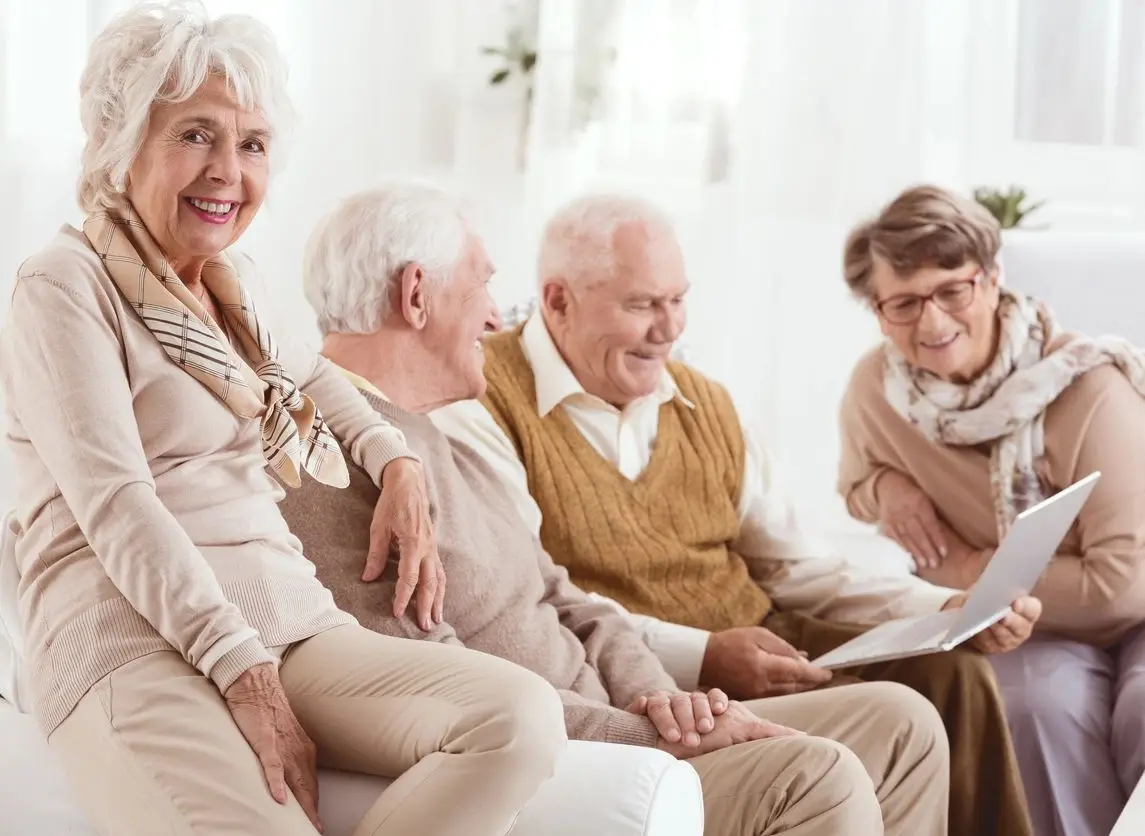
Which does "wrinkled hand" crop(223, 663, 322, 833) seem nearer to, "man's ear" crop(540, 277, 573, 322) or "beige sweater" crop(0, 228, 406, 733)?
"beige sweater" crop(0, 228, 406, 733)

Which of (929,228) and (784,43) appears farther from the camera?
(784,43)

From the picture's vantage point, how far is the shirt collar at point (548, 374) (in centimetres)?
224

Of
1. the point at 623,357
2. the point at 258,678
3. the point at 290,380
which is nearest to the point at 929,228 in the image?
the point at 623,357

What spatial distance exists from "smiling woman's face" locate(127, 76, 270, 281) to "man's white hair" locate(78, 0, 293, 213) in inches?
0.6

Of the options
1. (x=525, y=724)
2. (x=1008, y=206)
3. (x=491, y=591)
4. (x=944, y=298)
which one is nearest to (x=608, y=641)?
(x=491, y=591)

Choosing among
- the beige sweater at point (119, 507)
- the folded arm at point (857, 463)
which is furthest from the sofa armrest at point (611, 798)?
the folded arm at point (857, 463)

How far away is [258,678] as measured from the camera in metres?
1.43

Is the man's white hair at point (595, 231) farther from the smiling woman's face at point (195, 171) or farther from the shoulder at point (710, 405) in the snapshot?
the smiling woman's face at point (195, 171)

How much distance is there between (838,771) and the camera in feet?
5.48

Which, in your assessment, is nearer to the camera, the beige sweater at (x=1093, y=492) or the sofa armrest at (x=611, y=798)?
the sofa armrest at (x=611, y=798)

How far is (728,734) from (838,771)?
0.51 feet

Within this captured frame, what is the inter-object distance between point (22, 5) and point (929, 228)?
6.40ft

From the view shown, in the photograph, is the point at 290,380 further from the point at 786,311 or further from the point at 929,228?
the point at 786,311

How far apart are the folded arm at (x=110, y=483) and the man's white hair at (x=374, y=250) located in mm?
532
